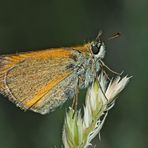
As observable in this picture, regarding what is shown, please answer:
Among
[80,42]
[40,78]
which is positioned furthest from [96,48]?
[80,42]

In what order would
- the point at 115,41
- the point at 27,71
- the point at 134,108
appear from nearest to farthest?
1. the point at 27,71
2. the point at 134,108
3. the point at 115,41

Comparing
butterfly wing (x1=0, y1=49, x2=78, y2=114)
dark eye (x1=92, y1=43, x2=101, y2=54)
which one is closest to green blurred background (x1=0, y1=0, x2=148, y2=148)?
butterfly wing (x1=0, y1=49, x2=78, y2=114)

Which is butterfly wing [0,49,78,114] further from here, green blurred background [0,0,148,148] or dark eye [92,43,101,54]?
green blurred background [0,0,148,148]

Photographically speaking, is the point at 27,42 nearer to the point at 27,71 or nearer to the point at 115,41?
the point at 115,41

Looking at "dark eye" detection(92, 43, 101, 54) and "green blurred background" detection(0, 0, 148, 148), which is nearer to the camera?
"dark eye" detection(92, 43, 101, 54)

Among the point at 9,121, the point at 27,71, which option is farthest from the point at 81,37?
the point at 27,71
